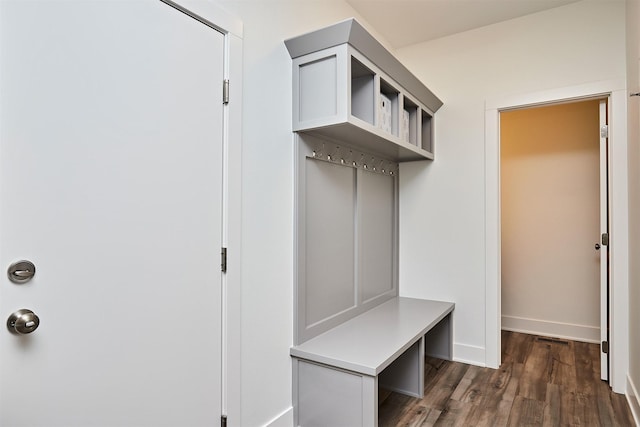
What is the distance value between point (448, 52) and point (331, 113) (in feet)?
5.61

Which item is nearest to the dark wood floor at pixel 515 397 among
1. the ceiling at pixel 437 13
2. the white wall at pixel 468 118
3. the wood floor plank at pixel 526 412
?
the wood floor plank at pixel 526 412

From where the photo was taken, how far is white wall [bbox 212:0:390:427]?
1.70 m

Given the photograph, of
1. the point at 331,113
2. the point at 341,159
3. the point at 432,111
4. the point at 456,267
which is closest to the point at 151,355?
the point at 331,113

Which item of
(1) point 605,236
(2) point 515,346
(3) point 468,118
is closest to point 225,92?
(3) point 468,118

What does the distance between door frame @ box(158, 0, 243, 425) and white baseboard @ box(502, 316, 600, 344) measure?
3.06 meters

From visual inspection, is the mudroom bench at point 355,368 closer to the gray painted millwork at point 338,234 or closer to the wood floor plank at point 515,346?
the gray painted millwork at point 338,234

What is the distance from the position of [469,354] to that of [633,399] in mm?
988

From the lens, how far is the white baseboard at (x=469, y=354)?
2836 mm

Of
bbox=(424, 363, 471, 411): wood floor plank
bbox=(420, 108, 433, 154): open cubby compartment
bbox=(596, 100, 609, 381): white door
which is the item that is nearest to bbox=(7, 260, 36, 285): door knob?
bbox=(424, 363, 471, 411): wood floor plank

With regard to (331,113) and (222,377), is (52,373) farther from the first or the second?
(331,113)

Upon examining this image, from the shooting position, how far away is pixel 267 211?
71.2 inches

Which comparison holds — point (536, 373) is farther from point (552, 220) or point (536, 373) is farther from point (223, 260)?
point (223, 260)

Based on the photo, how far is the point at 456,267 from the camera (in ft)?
9.64

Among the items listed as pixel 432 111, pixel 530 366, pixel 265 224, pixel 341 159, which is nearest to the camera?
pixel 265 224
